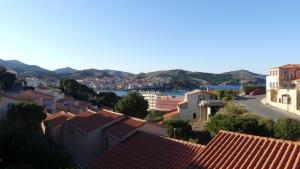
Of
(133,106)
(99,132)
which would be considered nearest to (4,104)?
(133,106)

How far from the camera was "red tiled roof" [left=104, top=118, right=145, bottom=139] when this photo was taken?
69.5 ft

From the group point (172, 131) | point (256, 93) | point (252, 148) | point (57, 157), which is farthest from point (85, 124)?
point (256, 93)

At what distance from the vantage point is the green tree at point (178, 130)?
93.8 ft

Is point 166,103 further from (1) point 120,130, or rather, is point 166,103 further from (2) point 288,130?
(1) point 120,130

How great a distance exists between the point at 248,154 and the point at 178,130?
1762 cm

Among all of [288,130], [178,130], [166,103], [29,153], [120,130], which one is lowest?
[166,103]

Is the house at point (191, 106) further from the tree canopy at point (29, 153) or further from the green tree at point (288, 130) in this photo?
the tree canopy at point (29, 153)

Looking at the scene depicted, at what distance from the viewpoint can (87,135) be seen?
24344mm

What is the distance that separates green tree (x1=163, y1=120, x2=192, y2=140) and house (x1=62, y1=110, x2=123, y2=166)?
14.6 feet

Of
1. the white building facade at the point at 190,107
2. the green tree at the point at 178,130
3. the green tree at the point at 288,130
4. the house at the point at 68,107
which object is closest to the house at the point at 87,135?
the green tree at the point at 178,130

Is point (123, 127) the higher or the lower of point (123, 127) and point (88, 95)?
the higher

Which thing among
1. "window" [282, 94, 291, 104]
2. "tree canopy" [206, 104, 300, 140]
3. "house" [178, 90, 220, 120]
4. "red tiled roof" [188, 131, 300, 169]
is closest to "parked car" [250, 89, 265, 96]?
"house" [178, 90, 220, 120]

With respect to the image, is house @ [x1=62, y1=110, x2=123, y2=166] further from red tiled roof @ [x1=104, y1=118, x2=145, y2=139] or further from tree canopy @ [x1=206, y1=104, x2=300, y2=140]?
tree canopy @ [x1=206, y1=104, x2=300, y2=140]

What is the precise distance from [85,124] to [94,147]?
121 inches
